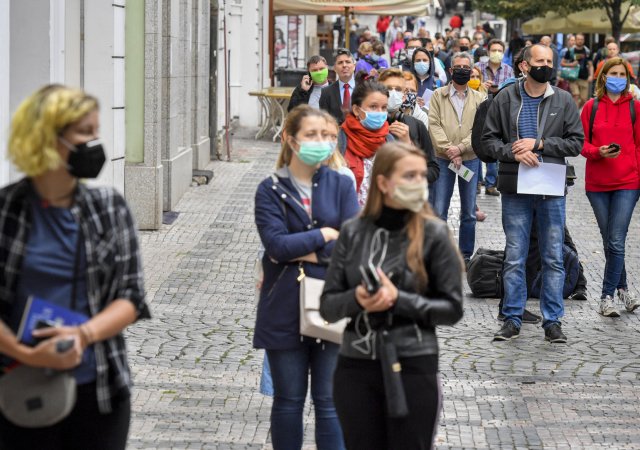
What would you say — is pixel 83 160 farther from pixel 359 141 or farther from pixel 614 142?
pixel 614 142

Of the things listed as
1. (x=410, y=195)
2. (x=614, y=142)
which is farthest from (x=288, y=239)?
(x=614, y=142)

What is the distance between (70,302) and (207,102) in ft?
54.0

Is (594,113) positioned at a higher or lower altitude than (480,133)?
higher

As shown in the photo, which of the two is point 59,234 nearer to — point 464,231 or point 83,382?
point 83,382

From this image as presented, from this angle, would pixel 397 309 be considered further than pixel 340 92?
No

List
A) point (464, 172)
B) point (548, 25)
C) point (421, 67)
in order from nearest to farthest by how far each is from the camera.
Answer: point (464, 172), point (421, 67), point (548, 25)

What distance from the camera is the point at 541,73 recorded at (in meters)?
9.24

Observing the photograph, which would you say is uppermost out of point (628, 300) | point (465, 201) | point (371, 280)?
point (371, 280)

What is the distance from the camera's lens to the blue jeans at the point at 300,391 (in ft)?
19.0

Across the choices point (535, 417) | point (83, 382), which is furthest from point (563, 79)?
point (83, 382)

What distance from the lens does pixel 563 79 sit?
37.9 meters

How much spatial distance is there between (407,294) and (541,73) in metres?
4.85

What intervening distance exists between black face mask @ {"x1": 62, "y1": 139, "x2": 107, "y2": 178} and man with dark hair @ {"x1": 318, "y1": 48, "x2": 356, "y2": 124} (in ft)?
22.2

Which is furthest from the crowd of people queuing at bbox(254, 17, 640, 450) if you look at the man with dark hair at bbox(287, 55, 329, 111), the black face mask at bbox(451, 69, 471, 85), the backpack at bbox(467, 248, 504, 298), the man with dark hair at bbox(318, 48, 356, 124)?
the man with dark hair at bbox(287, 55, 329, 111)
